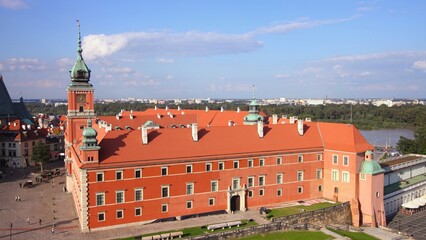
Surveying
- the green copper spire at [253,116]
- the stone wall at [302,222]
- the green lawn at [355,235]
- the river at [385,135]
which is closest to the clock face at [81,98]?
the green copper spire at [253,116]

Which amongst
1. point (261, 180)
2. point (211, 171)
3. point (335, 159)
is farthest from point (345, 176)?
point (211, 171)

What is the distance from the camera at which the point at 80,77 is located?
6450 cm

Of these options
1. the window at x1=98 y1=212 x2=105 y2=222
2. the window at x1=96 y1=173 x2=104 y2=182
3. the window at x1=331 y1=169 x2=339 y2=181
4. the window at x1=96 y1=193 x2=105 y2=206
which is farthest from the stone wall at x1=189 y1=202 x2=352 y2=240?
the window at x1=96 y1=173 x2=104 y2=182

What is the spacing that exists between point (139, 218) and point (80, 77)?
30.6 m

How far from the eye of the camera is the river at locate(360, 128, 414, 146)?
125731 millimetres

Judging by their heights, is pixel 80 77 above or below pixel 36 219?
above

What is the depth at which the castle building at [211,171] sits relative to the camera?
4172 centimetres

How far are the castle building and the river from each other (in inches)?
2950

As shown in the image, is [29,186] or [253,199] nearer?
[253,199]

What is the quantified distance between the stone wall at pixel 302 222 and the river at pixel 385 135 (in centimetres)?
7855

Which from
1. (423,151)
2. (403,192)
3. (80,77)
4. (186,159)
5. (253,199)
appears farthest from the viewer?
(423,151)

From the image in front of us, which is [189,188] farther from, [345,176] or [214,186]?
[345,176]

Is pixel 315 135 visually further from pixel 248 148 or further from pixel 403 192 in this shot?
pixel 403 192

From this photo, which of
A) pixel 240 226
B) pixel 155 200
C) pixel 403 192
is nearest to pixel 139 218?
pixel 155 200
